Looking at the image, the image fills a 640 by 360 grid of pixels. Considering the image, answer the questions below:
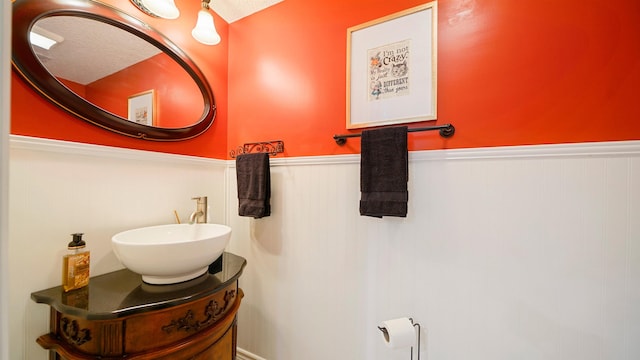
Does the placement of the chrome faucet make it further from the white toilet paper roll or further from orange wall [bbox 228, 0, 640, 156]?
the white toilet paper roll

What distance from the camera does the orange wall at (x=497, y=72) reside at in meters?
0.86

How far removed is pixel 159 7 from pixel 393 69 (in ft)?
3.82

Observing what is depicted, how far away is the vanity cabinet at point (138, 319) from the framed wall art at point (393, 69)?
41.1 inches

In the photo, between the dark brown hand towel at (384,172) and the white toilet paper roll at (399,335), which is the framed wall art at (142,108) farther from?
the white toilet paper roll at (399,335)

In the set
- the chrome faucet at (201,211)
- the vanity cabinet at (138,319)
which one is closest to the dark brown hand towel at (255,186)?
the chrome faucet at (201,211)

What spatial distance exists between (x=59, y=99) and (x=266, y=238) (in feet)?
3.71

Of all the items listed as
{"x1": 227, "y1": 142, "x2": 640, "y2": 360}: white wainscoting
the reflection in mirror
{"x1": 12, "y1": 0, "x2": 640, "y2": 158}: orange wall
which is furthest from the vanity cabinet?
the reflection in mirror

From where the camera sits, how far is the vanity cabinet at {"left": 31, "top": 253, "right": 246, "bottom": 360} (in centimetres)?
75

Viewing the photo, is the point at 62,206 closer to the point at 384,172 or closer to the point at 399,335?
the point at 384,172

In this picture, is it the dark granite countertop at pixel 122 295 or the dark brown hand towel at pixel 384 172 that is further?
the dark brown hand towel at pixel 384 172

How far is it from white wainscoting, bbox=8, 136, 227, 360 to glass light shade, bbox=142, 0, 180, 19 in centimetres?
68

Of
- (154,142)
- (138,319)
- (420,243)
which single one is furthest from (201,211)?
(420,243)

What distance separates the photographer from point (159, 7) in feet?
3.69

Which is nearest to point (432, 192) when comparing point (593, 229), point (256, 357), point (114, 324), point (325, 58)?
point (593, 229)
